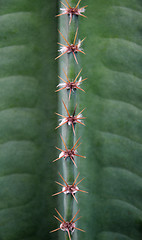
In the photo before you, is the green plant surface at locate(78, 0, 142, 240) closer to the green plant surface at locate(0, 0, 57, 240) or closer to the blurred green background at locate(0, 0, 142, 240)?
the blurred green background at locate(0, 0, 142, 240)

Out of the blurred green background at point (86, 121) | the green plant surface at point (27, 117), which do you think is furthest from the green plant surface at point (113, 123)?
the green plant surface at point (27, 117)

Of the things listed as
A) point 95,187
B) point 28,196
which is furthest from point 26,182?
point 95,187

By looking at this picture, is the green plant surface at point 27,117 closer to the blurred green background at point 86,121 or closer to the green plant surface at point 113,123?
the blurred green background at point 86,121

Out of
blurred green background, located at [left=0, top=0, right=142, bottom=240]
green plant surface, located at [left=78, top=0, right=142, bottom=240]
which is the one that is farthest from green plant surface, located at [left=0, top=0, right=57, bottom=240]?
green plant surface, located at [left=78, top=0, right=142, bottom=240]

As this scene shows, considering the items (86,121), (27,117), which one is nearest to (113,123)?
(86,121)

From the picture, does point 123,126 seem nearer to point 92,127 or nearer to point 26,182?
point 92,127
